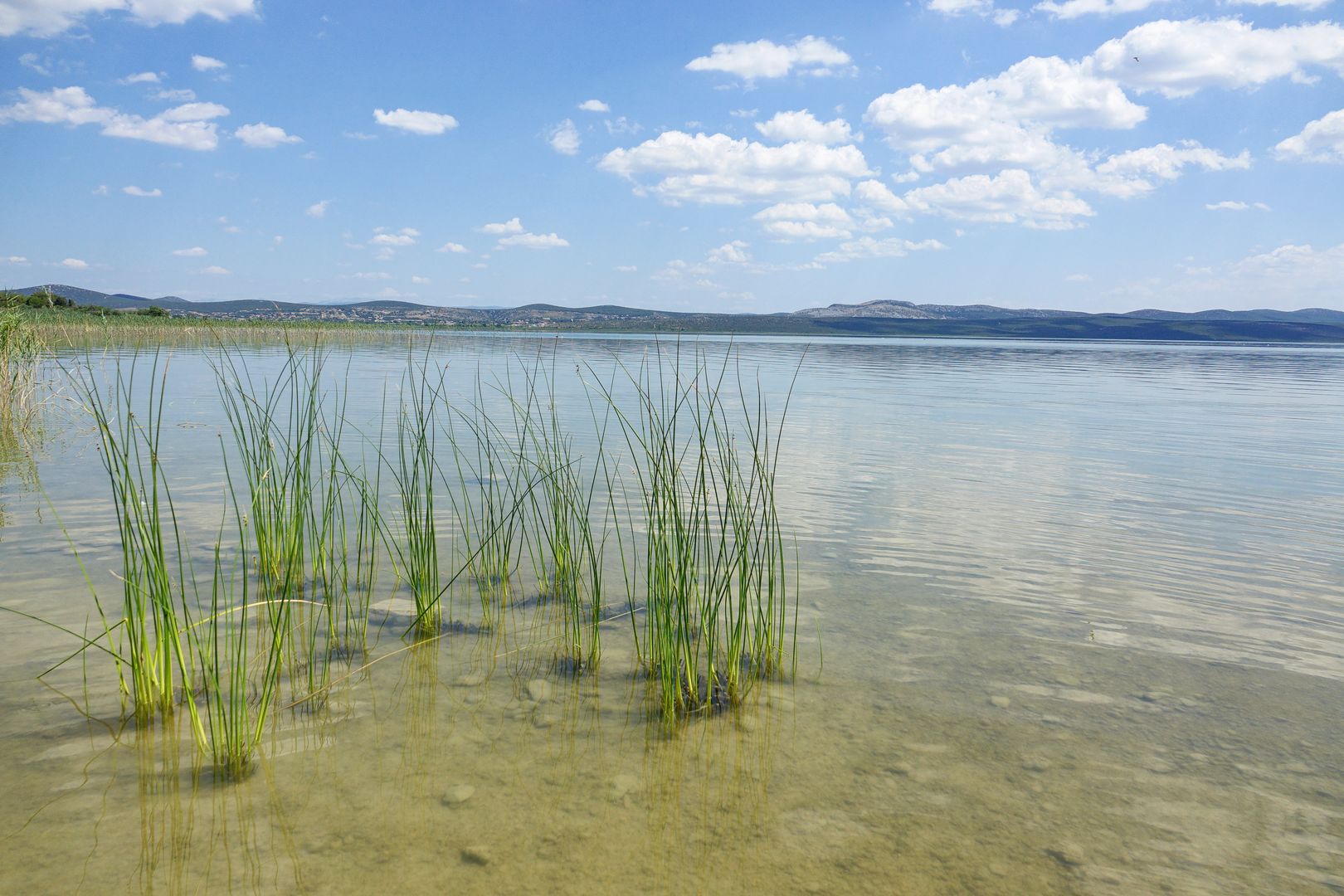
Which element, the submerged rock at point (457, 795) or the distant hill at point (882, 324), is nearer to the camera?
the submerged rock at point (457, 795)

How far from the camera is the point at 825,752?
3.02 m

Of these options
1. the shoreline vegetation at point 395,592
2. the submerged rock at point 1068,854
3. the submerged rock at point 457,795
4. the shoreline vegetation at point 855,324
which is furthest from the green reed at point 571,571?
the shoreline vegetation at point 855,324

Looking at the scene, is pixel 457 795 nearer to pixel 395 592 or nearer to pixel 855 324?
pixel 395 592

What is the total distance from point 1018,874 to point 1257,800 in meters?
1.02

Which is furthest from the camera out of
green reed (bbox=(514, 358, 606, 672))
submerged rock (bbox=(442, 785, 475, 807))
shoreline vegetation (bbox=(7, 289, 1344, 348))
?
shoreline vegetation (bbox=(7, 289, 1344, 348))

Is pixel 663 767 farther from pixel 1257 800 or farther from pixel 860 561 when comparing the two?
pixel 860 561

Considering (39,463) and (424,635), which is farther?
(39,463)

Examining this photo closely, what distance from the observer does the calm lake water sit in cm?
234

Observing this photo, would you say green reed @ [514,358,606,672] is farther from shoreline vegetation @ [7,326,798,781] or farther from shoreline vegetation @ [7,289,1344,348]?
shoreline vegetation @ [7,289,1344,348]

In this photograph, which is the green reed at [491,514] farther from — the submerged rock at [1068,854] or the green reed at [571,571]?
the submerged rock at [1068,854]

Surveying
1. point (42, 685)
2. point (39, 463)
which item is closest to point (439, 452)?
point (39, 463)

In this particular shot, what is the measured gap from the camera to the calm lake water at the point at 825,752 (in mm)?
2340

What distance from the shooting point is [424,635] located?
13.0 ft

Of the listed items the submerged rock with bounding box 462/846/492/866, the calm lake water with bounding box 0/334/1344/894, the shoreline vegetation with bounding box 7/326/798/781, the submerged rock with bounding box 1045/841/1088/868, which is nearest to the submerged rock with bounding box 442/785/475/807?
the calm lake water with bounding box 0/334/1344/894
